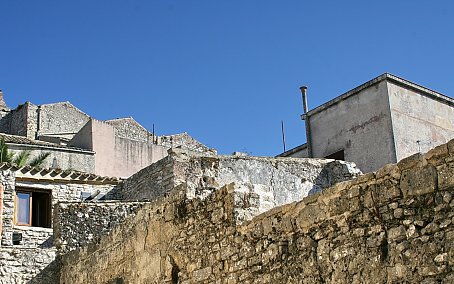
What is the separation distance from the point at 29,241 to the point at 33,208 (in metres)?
1.14

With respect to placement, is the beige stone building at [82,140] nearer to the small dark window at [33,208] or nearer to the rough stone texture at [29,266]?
the small dark window at [33,208]

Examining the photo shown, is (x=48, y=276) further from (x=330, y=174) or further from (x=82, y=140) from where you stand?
(x=82, y=140)

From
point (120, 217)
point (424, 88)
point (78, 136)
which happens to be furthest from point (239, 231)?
point (78, 136)

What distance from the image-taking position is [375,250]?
216 inches

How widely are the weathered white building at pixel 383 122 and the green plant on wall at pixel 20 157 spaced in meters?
11.3

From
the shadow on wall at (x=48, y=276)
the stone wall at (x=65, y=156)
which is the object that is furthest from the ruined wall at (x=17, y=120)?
the shadow on wall at (x=48, y=276)

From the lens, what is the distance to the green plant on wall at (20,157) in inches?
927

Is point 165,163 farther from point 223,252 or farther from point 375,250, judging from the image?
point 375,250

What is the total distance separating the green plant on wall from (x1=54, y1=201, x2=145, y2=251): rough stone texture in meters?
10.5

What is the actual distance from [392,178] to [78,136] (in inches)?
983

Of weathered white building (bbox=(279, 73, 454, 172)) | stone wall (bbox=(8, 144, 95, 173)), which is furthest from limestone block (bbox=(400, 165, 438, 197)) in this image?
stone wall (bbox=(8, 144, 95, 173))

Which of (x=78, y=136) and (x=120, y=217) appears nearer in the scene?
(x=120, y=217)

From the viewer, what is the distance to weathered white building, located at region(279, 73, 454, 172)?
617 inches

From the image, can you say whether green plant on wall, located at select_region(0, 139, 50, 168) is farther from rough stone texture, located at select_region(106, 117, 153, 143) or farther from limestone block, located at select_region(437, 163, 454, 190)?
limestone block, located at select_region(437, 163, 454, 190)
